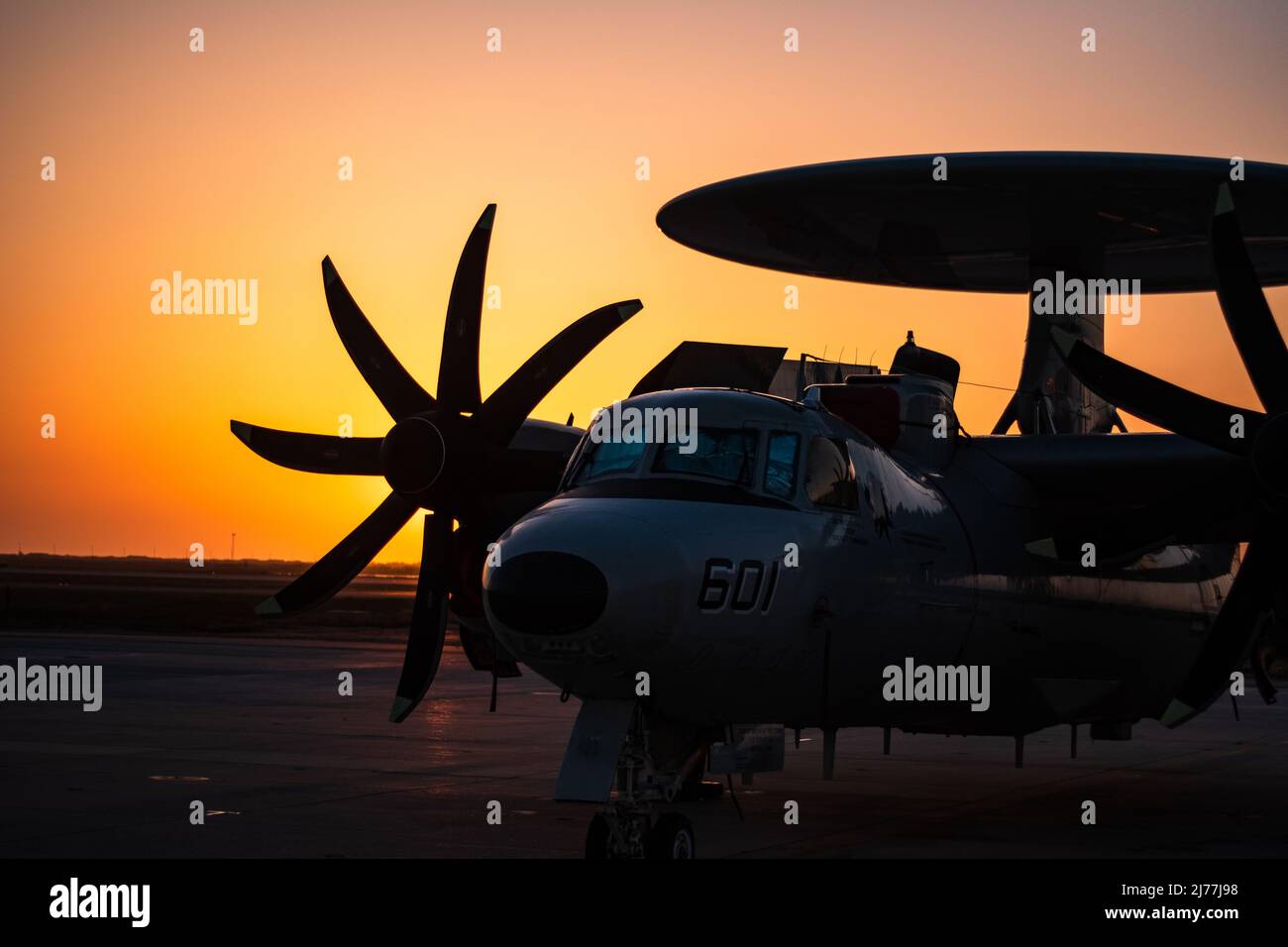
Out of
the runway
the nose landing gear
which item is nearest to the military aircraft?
the nose landing gear

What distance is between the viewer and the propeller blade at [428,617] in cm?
1733

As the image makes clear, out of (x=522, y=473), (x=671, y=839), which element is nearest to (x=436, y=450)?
(x=522, y=473)

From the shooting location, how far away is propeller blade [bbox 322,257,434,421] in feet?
61.7

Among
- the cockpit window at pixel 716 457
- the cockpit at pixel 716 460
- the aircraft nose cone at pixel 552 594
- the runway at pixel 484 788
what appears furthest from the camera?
the runway at pixel 484 788

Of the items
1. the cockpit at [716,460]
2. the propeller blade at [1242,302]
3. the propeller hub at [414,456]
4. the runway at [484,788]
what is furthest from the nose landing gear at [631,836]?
the propeller blade at [1242,302]

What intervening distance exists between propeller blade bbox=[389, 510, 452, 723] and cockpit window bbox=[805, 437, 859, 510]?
215 inches

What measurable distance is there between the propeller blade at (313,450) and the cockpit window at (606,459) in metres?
5.41

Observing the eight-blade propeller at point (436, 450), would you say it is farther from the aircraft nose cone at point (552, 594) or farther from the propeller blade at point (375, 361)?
the aircraft nose cone at point (552, 594)

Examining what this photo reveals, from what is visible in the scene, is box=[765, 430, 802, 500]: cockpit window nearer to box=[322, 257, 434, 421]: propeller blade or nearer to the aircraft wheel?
the aircraft wheel

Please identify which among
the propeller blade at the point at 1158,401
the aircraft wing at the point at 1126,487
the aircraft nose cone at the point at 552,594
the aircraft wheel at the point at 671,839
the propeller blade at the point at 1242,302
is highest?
the propeller blade at the point at 1242,302

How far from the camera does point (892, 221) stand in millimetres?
23531
